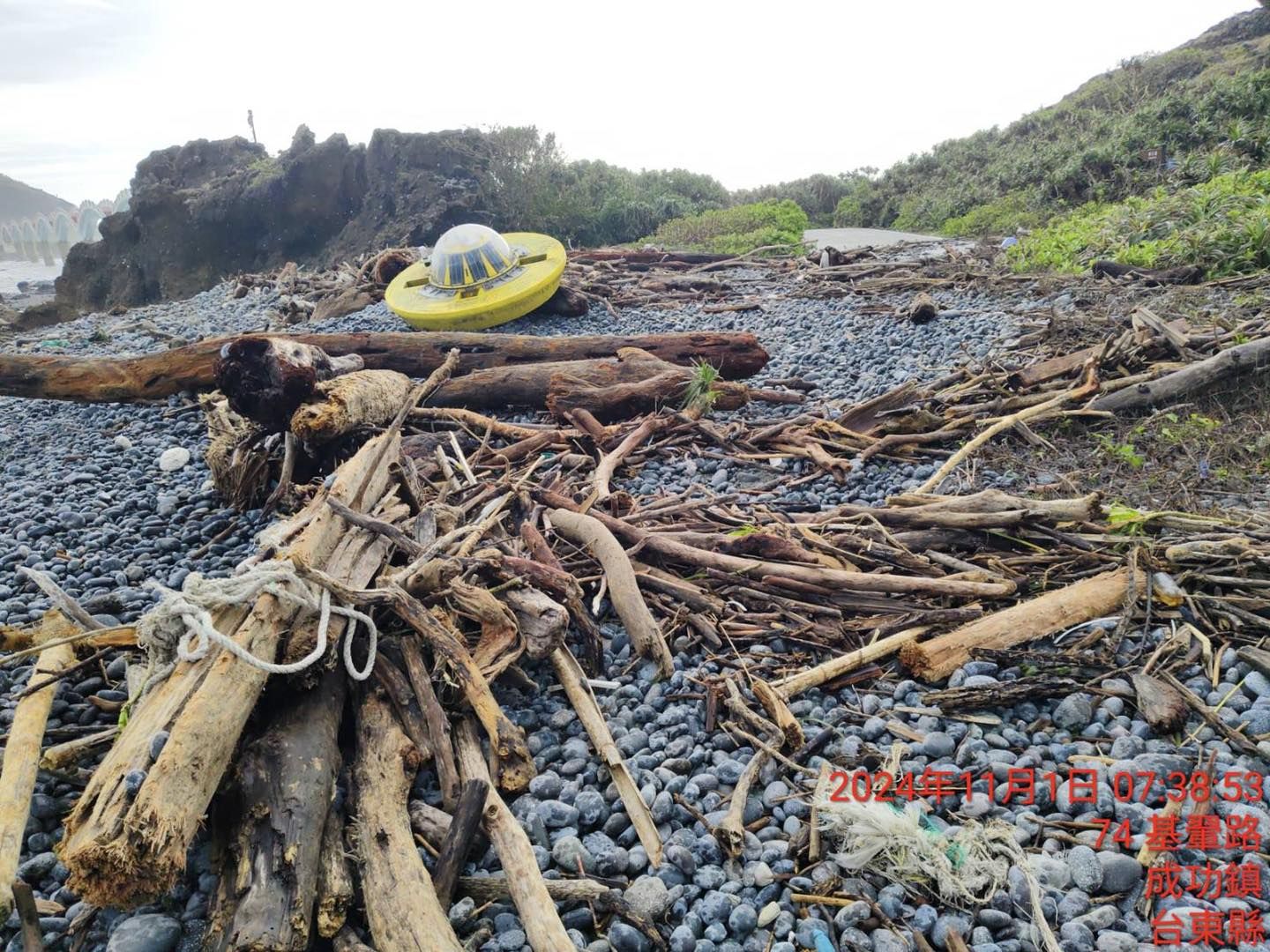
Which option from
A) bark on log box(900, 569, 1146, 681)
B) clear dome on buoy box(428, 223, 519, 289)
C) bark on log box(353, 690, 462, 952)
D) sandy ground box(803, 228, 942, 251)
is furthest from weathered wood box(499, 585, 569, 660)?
sandy ground box(803, 228, 942, 251)

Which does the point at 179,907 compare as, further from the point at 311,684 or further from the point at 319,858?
the point at 311,684

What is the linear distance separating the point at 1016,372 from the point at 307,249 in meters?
20.0

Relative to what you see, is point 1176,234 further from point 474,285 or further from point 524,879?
point 524,879

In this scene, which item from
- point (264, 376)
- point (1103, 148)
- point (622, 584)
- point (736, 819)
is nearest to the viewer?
point (736, 819)

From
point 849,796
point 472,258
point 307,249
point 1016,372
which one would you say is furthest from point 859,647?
point 307,249

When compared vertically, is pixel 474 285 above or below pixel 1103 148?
below

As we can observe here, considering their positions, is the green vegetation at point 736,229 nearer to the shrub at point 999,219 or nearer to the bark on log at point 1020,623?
the shrub at point 999,219

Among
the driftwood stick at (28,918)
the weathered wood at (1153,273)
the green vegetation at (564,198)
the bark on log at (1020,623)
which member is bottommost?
the bark on log at (1020,623)

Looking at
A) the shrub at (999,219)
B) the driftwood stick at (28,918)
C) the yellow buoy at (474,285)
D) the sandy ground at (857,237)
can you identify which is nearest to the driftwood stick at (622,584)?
the driftwood stick at (28,918)

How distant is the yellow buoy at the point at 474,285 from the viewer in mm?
7699

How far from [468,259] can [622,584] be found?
5.74m

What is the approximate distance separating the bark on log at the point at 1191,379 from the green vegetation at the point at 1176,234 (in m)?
3.12

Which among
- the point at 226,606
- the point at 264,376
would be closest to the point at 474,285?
the point at 264,376

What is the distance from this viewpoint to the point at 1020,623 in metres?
2.82
